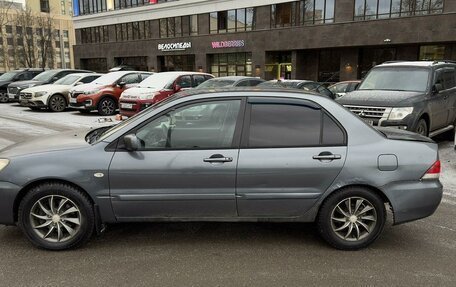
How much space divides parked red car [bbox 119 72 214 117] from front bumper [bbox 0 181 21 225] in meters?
9.49

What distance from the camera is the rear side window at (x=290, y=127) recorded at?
3.97 m

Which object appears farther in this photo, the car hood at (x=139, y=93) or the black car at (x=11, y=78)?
the black car at (x=11, y=78)

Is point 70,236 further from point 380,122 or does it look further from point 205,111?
point 380,122

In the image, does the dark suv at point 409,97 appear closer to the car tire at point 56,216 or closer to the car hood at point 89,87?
the car tire at point 56,216

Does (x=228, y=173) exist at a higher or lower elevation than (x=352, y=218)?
higher

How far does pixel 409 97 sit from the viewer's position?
841 cm

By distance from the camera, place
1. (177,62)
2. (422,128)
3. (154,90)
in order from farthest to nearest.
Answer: (177,62), (154,90), (422,128)

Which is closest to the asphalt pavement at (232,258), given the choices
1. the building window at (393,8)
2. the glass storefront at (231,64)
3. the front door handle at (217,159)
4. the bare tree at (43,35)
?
the front door handle at (217,159)

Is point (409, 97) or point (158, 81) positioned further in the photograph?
point (158, 81)

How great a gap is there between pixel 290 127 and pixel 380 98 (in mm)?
5172

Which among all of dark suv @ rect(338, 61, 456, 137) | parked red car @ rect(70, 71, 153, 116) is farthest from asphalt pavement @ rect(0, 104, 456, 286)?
parked red car @ rect(70, 71, 153, 116)

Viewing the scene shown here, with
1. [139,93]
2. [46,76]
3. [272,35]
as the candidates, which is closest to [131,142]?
[139,93]

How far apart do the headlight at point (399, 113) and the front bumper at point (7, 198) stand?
22.1 ft

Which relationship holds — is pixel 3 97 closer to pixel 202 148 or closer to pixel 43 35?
pixel 202 148
